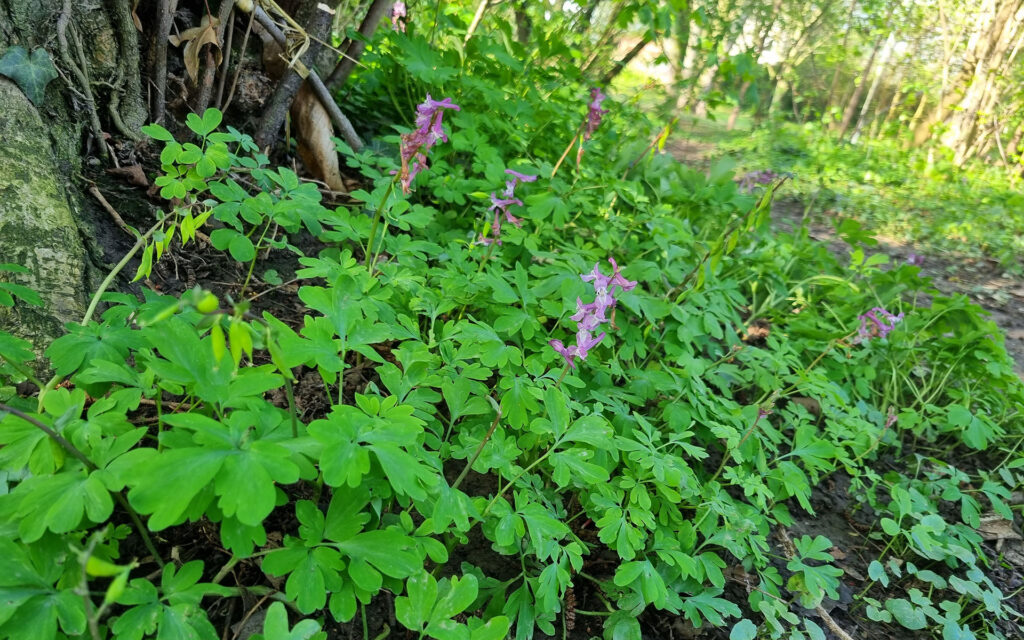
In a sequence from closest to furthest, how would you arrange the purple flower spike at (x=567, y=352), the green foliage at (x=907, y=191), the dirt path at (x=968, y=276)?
the purple flower spike at (x=567, y=352) → the dirt path at (x=968, y=276) → the green foliage at (x=907, y=191)

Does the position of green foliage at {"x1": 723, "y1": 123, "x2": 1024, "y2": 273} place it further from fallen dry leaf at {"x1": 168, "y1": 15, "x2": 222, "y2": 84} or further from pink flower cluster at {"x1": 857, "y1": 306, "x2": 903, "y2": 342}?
fallen dry leaf at {"x1": 168, "y1": 15, "x2": 222, "y2": 84}

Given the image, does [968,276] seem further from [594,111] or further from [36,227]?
[36,227]

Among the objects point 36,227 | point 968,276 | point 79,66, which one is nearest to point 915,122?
point 968,276

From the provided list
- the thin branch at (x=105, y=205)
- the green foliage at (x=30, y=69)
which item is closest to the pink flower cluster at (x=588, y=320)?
the thin branch at (x=105, y=205)

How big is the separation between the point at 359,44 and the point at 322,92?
1.42ft

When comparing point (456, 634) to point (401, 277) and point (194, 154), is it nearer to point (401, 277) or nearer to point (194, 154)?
point (401, 277)

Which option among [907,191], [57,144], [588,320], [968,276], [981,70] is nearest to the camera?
[588,320]

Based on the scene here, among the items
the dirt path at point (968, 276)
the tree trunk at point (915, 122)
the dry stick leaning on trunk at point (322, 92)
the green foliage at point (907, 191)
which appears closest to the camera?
the dry stick leaning on trunk at point (322, 92)

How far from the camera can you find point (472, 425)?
5.89 ft

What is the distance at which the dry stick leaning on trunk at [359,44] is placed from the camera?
3.02 meters

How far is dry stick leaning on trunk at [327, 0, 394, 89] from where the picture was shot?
9.90 ft

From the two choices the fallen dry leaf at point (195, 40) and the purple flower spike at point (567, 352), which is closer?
the purple flower spike at point (567, 352)

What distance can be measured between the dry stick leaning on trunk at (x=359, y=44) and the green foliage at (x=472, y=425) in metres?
0.13

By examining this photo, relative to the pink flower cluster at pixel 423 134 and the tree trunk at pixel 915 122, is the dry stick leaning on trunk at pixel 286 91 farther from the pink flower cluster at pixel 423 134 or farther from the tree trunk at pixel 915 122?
the tree trunk at pixel 915 122
